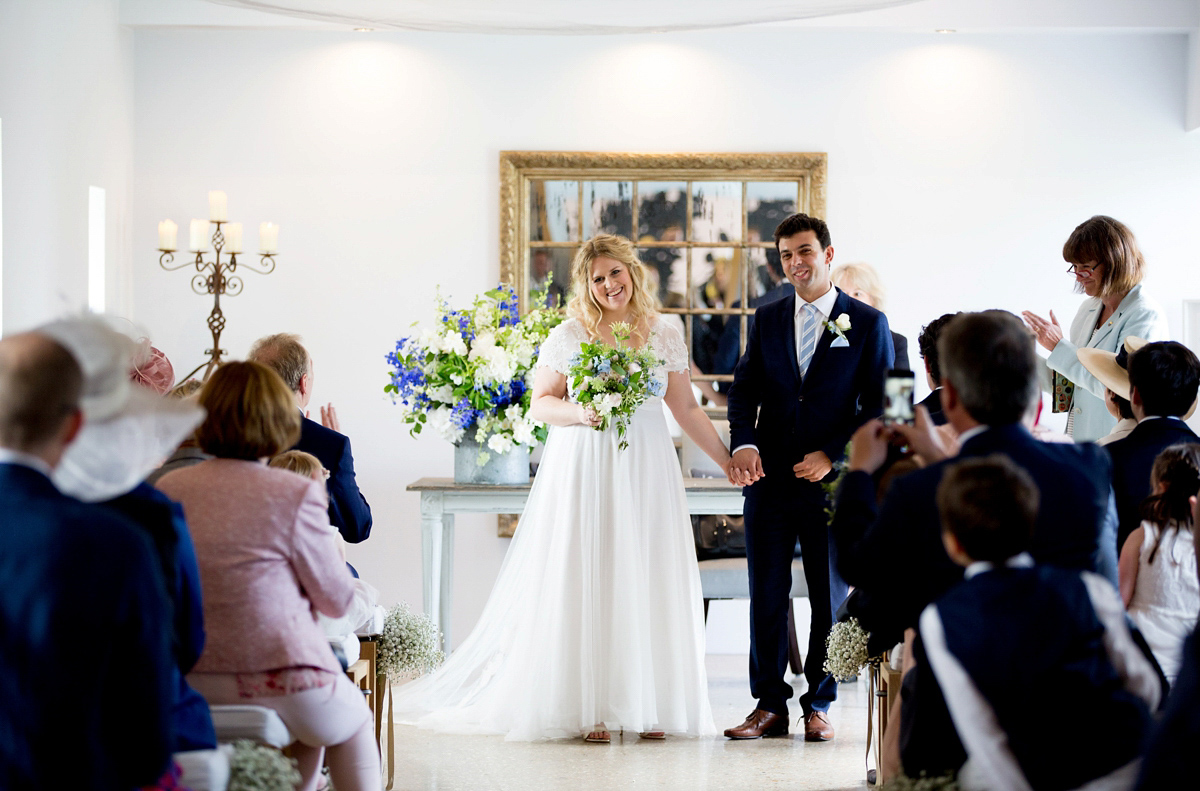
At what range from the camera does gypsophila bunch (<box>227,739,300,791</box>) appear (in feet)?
6.23

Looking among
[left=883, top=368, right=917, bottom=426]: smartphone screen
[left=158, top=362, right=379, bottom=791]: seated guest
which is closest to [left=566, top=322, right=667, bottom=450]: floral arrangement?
[left=158, top=362, right=379, bottom=791]: seated guest

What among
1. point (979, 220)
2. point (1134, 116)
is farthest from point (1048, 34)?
point (979, 220)

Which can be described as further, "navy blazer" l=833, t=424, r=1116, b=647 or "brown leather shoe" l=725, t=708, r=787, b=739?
"brown leather shoe" l=725, t=708, r=787, b=739

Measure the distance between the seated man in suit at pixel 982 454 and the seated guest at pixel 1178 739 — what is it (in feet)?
1.67

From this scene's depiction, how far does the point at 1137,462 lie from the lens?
9.31ft

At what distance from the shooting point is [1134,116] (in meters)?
6.02

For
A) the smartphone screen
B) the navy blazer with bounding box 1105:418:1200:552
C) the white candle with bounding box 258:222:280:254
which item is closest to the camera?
the smartphone screen

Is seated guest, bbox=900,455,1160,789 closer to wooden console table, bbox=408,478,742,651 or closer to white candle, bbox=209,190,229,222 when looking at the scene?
wooden console table, bbox=408,478,742,651

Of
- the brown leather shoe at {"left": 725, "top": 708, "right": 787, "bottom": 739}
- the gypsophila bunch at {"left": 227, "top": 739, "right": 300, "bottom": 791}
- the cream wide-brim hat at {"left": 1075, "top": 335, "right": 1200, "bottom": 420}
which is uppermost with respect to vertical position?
the cream wide-brim hat at {"left": 1075, "top": 335, "right": 1200, "bottom": 420}

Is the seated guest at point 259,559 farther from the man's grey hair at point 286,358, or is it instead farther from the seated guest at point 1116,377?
the seated guest at point 1116,377

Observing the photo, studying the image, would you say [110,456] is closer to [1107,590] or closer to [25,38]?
[1107,590]

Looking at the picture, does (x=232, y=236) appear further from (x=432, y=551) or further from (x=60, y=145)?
(x=432, y=551)

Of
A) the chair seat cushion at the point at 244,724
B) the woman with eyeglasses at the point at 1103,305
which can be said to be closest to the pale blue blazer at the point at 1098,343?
the woman with eyeglasses at the point at 1103,305

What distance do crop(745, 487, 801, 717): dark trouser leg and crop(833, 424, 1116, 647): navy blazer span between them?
1968mm
